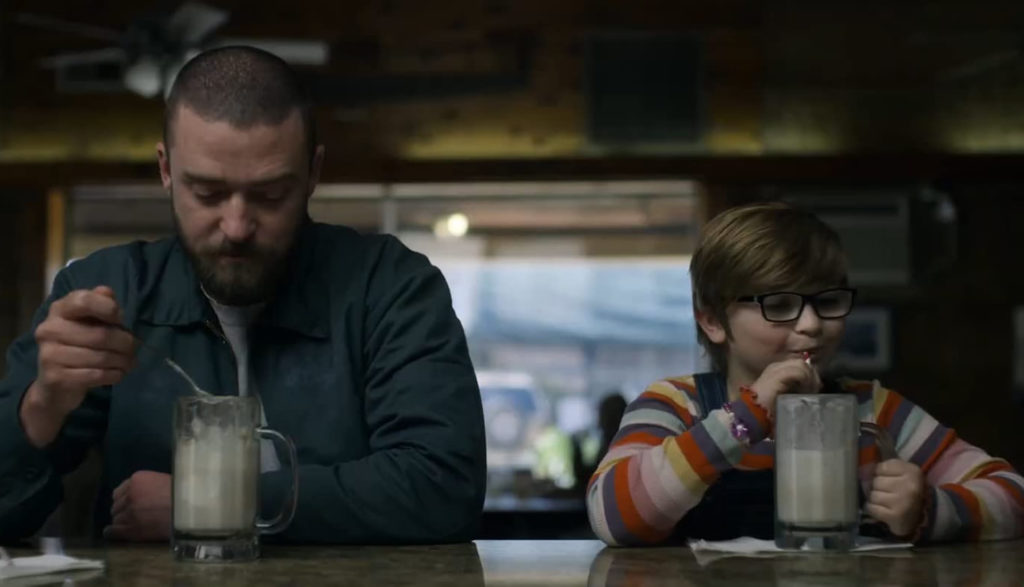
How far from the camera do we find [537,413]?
26.2ft

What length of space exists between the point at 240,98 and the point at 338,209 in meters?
6.15

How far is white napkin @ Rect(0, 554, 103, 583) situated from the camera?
1.37m

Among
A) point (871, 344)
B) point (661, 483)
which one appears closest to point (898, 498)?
point (661, 483)

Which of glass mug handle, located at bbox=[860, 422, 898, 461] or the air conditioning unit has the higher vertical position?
the air conditioning unit

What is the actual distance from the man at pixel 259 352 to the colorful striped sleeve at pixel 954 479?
0.51 m

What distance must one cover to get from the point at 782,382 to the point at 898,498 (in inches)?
6.7

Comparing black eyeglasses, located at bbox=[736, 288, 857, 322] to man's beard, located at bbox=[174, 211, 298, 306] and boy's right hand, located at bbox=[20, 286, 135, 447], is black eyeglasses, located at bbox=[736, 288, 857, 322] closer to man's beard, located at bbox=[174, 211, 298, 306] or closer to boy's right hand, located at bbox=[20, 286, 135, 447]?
man's beard, located at bbox=[174, 211, 298, 306]

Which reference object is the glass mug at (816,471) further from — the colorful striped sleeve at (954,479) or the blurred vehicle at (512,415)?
the blurred vehicle at (512,415)

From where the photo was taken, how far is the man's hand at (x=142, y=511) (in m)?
1.67

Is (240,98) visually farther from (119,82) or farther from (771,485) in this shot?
(119,82)

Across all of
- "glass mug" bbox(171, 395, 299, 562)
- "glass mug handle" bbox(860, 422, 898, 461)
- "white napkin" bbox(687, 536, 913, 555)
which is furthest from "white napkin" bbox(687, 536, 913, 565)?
"glass mug" bbox(171, 395, 299, 562)

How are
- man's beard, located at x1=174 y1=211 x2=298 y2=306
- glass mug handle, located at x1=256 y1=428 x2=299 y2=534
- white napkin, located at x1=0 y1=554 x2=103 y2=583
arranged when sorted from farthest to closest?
man's beard, located at x1=174 y1=211 x2=298 y2=306, glass mug handle, located at x1=256 y1=428 x2=299 y2=534, white napkin, located at x1=0 y1=554 x2=103 y2=583

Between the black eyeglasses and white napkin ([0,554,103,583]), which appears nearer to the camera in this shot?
white napkin ([0,554,103,583])

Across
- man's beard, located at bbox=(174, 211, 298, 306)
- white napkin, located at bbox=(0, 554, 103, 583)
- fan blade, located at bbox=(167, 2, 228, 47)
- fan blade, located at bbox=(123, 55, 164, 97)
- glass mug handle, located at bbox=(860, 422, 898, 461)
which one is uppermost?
fan blade, located at bbox=(167, 2, 228, 47)
